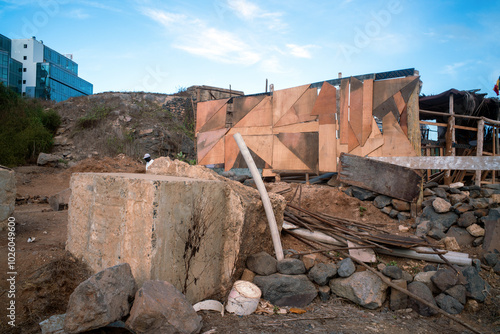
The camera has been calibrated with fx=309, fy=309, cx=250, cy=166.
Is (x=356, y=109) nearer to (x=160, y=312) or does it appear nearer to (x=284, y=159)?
(x=284, y=159)

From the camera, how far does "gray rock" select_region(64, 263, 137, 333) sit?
2.30m

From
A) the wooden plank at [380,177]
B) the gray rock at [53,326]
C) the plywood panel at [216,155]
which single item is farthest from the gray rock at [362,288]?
the plywood panel at [216,155]

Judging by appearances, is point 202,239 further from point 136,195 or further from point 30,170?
point 30,170

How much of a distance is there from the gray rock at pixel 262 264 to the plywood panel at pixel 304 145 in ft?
14.2

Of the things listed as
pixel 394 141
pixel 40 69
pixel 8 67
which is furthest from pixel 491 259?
pixel 40 69

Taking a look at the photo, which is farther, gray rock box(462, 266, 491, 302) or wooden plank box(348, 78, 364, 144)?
wooden plank box(348, 78, 364, 144)

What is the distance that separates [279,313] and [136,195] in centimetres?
203

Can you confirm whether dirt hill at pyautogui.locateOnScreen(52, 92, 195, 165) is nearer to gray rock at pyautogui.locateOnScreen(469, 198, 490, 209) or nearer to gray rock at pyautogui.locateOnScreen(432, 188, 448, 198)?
gray rock at pyautogui.locateOnScreen(432, 188, 448, 198)

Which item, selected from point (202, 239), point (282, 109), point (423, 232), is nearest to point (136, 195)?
point (202, 239)

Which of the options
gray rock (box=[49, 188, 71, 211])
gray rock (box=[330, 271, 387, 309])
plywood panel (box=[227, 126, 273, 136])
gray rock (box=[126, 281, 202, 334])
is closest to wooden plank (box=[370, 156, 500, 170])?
plywood panel (box=[227, 126, 273, 136])

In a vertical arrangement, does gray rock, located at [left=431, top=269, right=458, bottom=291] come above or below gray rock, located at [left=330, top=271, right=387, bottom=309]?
above

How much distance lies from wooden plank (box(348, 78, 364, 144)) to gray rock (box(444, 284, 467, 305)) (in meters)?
3.94

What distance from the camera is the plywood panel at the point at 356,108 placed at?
23.6ft

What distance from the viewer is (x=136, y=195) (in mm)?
2818
